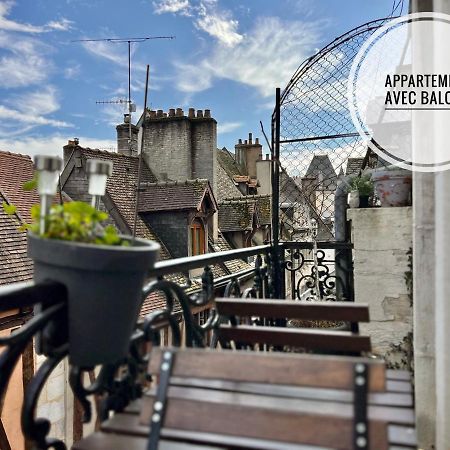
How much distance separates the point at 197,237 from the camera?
11477 mm

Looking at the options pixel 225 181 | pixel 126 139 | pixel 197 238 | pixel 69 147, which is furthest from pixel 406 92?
pixel 225 181

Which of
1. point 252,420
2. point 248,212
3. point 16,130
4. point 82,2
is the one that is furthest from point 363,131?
point 82,2

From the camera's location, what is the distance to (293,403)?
102cm

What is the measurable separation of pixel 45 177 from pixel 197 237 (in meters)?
10.4

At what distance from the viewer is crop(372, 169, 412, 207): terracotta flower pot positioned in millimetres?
2797

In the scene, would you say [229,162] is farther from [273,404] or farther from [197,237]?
[273,404]

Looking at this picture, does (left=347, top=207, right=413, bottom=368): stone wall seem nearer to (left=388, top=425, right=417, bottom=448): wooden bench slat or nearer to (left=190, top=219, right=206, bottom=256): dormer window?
(left=388, top=425, right=417, bottom=448): wooden bench slat

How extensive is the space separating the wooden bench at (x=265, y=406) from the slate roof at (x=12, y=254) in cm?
586

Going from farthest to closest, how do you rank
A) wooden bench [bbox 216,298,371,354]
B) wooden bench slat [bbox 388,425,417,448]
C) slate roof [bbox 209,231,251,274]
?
slate roof [bbox 209,231,251,274]
wooden bench [bbox 216,298,371,354]
wooden bench slat [bbox 388,425,417,448]

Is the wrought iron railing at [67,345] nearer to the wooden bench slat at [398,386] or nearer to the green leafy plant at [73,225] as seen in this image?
the green leafy plant at [73,225]

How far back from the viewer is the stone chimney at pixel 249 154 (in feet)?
71.6

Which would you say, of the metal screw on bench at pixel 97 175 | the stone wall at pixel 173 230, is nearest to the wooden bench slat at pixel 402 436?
the metal screw on bench at pixel 97 175

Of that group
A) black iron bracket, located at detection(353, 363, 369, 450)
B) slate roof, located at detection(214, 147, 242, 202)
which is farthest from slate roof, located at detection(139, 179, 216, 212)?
black iron bracket, located at detection(353, 363, 369, 450)

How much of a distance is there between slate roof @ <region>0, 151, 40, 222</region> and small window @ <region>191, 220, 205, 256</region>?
377 cm
